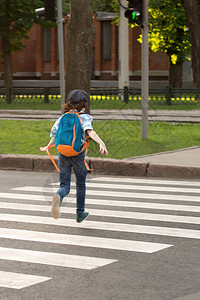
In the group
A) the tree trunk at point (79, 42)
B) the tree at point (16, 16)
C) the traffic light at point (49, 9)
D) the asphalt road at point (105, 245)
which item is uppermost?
the tree at point (16, 16)

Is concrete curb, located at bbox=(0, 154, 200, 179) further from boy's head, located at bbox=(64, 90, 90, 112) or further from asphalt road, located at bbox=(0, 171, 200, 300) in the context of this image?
boy's head, located at bbox=(64, 90, 90, 112)

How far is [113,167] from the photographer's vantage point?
1215cm

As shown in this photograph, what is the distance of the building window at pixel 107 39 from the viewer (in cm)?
6234

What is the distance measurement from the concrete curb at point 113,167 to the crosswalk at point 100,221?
0.62 metres

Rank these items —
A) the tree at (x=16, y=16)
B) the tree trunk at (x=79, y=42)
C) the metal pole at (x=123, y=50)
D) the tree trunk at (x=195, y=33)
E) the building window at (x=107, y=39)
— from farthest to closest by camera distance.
A: the building window at (x=107, y=39), the tree at (x=16, y=16), the metal pole at (x=123, y=50), the tree trunk at (x=195, y=33), the tree trunk at (x=79, y=42)

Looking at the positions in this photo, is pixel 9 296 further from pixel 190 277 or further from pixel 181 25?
pixel 181 25

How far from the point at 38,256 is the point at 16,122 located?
1612 cm

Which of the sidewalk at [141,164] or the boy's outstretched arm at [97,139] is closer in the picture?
the boy's outstretched arm at [97,139]

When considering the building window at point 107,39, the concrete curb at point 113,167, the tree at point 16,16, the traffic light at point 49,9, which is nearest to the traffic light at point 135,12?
the traffic light at point 49,9

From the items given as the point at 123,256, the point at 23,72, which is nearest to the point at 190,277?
the point at 123,256

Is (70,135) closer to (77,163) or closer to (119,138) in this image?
(77,163)

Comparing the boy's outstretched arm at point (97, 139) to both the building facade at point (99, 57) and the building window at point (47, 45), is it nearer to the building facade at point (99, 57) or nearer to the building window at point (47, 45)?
the building facade at point (99, 57)

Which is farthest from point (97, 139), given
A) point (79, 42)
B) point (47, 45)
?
point (47, 45)

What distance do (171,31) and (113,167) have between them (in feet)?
94.4
